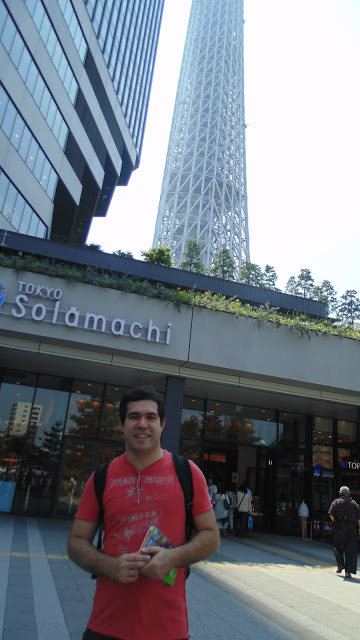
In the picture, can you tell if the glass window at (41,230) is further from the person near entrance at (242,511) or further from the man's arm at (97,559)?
the man's arm at (97,559)

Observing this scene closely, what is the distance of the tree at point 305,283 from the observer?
43.0 meters

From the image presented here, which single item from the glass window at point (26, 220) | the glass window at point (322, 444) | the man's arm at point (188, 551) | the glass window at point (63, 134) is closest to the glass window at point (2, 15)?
the glass window at point (63, 134)

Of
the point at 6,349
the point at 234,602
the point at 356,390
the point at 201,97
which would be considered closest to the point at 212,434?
the point at 356,390

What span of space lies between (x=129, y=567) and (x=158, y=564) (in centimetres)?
A: 12

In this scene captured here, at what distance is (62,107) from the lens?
89.4 feet

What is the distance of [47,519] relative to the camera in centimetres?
1409

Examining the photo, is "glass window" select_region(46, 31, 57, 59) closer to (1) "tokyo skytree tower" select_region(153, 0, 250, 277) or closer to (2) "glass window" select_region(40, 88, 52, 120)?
(2) "glass window" select_region(40, 88, 52, 120)

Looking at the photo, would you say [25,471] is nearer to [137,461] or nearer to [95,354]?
[95,354]

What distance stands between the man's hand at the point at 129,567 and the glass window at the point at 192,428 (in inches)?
553

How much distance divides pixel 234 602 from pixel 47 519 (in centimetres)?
919

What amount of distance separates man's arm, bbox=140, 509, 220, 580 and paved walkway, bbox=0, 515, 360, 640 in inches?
135

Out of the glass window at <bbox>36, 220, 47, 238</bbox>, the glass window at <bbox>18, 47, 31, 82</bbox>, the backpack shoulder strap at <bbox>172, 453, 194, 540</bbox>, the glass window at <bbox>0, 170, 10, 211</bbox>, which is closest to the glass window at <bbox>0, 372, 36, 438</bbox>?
the glass window at <bbox>0, 170, 10, 211</bbox>

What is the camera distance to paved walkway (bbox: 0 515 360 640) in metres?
5.18

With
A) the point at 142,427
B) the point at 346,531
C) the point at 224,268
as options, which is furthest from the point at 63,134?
the point at 142,427
